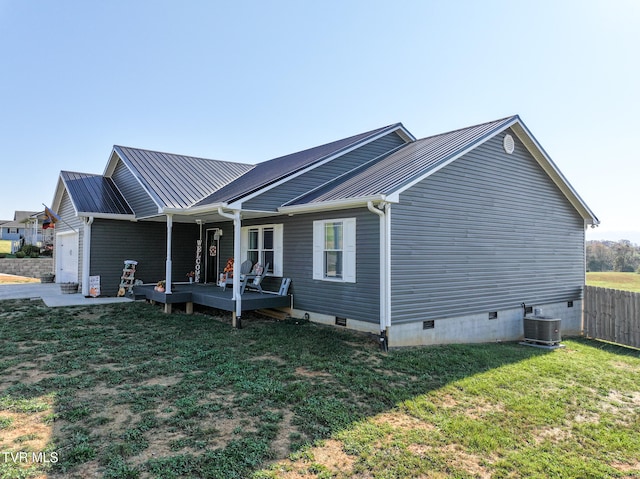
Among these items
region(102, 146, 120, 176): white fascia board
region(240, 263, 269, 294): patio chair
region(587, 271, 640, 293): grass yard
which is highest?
region(102, 146, 120, 176): white fascia board

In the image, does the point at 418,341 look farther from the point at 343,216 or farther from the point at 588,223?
the point at 588,223

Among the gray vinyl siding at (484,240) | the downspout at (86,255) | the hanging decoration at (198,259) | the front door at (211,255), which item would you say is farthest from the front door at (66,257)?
the gray vinyl siding at (484,240)

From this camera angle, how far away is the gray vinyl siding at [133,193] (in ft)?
42.2

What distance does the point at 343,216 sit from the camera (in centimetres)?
889

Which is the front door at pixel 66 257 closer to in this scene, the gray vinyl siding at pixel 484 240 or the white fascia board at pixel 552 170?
the gray vinyl siding at pixel 484 240

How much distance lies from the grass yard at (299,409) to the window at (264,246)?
8.71 feet

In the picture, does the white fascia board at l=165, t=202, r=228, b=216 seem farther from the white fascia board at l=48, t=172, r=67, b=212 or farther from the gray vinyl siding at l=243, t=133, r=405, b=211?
the white fascia board at l=48, t=172, r=67, b=212

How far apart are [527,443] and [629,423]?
195cm

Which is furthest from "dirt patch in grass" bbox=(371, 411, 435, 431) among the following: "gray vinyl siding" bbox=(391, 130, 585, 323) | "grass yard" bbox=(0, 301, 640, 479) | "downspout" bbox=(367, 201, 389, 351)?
"gray vinyl siding" bbox=(391, 130, 585, 323)

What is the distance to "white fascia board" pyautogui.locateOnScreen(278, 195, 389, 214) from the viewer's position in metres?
7.79

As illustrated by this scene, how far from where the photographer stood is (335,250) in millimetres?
9117

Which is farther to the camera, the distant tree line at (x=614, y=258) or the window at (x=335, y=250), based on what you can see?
the distant tree line at (x=614, y=258)

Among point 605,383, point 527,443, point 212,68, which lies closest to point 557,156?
point 605,383

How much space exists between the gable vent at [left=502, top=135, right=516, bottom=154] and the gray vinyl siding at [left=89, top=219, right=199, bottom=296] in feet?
34.9
